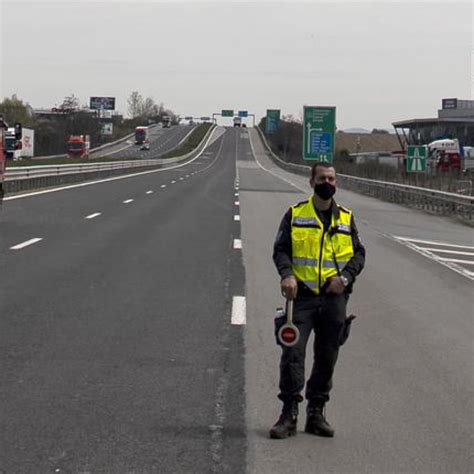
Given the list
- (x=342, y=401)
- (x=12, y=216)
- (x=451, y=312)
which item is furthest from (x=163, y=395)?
(x=12, y=216)

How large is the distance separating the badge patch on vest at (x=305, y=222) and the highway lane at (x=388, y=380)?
4.59ft

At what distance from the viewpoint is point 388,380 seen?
807 centimetres

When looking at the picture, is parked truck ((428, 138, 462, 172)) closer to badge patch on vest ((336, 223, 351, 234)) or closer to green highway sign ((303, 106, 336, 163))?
green highway sign ((303, 106, 336, 163))

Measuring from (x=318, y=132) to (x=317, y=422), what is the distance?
44.7 metres

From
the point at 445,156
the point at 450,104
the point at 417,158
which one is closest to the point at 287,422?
the point at 417,158

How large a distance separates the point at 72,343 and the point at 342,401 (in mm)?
3054

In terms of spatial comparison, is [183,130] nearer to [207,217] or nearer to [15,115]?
[15,115]

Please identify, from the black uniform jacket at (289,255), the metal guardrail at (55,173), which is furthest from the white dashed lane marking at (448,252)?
the metal guardrail at (55,173)

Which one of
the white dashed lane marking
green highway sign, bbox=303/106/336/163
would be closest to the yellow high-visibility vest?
the white dashed lane marking

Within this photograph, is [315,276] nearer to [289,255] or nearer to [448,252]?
[289,255]

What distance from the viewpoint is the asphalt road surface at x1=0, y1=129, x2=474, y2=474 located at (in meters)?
5.99

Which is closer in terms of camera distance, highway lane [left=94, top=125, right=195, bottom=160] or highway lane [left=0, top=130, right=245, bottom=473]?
highway lane [left=0, top=130, right=245, bottom=473]

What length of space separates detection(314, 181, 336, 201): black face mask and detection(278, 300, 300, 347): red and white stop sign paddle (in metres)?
0.73

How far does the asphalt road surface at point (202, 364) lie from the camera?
5.99 m
